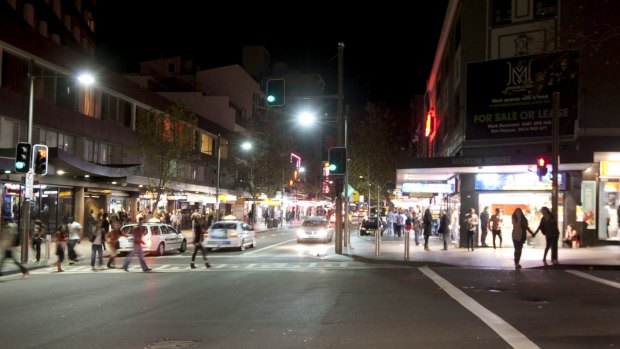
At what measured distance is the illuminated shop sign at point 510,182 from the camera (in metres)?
26.1

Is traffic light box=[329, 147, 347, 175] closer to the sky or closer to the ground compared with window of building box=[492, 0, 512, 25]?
closer to the ground

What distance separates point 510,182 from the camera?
26.3 m

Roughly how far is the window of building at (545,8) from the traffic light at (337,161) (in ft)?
33.3

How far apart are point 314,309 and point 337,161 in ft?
43.4

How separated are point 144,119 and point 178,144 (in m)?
3.12

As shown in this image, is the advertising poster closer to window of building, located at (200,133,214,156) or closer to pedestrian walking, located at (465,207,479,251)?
pedestrian walking, located at (465,207,479,251)

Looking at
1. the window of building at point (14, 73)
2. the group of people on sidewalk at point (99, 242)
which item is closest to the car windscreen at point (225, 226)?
the group of people on sidewalk at point (99, 242)

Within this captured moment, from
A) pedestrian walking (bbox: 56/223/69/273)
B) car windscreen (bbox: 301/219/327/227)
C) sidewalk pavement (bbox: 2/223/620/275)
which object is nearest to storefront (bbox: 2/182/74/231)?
sidewalk pavement (bbox: 2/223/620/275)

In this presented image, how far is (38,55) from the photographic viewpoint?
97.6ft

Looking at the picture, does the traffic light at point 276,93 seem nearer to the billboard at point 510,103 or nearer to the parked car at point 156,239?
the parked car at point 156,239

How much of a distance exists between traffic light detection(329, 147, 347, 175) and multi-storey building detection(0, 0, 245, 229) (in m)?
10.3

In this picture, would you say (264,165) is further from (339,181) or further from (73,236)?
(73,236)

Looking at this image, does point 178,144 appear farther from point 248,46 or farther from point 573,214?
point 248,46

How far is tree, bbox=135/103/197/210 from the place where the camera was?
35.9 meters
